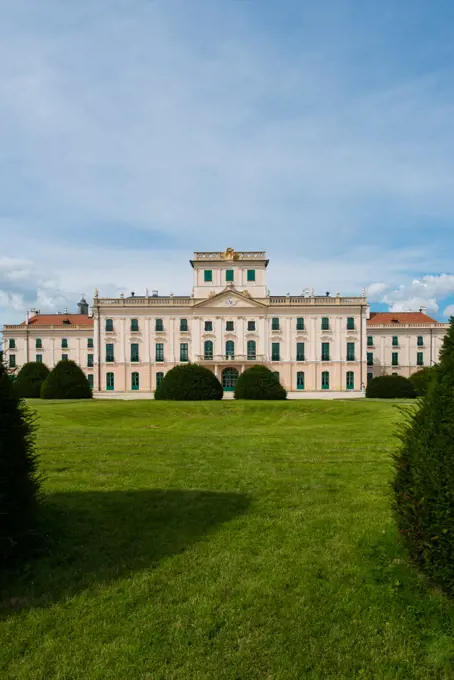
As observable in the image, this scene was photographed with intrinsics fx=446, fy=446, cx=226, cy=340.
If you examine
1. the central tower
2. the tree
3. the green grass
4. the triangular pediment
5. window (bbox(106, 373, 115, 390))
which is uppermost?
the central tower

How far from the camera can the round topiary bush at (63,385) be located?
1170 inches

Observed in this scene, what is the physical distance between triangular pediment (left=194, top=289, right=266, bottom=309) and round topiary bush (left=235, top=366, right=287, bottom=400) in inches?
908

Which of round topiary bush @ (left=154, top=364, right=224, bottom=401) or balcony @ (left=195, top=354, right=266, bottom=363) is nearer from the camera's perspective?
round topiary bush @ (left=154, top=364, right=224, bottom=401)

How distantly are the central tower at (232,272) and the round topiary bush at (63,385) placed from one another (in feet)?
86.4

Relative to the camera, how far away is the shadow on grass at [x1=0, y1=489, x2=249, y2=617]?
448 centimetres

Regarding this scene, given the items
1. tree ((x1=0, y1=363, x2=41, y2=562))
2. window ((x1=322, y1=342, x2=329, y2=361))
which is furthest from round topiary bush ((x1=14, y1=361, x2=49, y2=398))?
window ((x1=322, y1=342, x2=329, y2=361))

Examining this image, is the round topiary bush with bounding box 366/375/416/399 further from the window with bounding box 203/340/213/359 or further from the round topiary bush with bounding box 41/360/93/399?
the round topiary bush with bounding box 41/360/93/399

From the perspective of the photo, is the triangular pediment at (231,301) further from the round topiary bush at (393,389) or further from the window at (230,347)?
the round topiary bush at (393,389)

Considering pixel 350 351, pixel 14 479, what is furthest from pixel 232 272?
pixel 14 479

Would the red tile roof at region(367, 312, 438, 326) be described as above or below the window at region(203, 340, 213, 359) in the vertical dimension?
above

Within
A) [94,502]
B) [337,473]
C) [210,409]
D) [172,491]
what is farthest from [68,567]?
[210,409]

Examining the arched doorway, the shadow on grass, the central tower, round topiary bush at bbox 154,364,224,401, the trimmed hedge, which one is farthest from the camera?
the central tower

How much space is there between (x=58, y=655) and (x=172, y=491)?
4.01 metres

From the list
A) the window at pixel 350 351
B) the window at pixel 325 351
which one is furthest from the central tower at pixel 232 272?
the window at pixel 350 351
